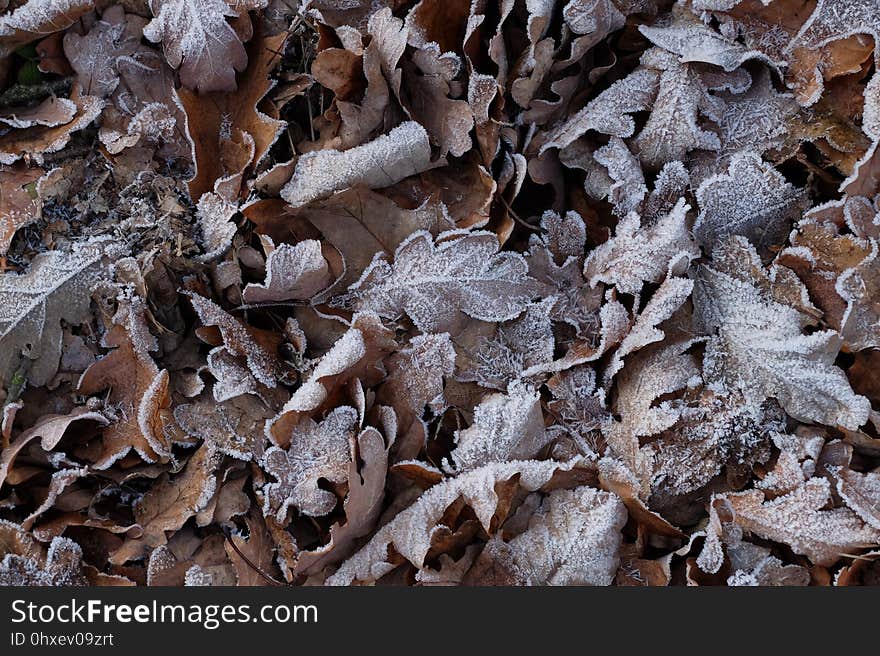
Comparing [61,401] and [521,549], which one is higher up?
[61,401]

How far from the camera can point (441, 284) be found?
6.37ft

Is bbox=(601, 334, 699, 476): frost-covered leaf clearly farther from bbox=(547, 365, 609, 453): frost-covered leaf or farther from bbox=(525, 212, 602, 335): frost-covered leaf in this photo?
bbox=(525, 212, 602, 335): frost-covered leaf

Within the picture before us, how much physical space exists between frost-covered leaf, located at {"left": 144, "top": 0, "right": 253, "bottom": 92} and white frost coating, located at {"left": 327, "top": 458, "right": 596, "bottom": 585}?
1170mm

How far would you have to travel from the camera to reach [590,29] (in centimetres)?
199

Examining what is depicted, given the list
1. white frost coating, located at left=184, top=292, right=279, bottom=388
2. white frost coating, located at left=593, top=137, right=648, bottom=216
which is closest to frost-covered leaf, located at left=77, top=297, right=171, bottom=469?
white frost coating, located at left=184, top=292, right=279, bottom=388

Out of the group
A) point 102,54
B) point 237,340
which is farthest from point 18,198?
point 237,340

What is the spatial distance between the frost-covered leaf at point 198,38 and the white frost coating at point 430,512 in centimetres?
117

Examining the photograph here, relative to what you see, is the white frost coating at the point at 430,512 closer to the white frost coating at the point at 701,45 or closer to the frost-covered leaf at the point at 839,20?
the white frost coating at the point at 701,45

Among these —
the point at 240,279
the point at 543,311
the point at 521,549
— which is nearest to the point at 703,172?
the point at 543,311

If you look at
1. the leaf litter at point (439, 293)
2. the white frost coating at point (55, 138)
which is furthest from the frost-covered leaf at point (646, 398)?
the white frost coating at point (55, 138)

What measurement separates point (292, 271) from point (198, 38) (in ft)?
2.10

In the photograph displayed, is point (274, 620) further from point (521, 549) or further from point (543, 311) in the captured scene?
point (543, 311)

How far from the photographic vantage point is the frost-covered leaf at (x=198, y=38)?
1999mm

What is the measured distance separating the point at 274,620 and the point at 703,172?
1.47 metres
